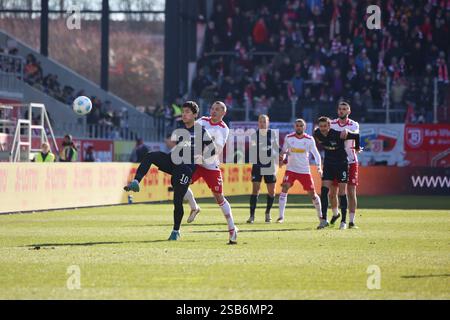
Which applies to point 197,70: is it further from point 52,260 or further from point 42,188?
point 52,260

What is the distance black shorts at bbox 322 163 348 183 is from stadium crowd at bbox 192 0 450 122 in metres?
21.7


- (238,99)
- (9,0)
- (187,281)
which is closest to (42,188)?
(187,281)

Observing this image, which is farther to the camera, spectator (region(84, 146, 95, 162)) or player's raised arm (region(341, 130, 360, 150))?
spectator (region(84, 146, 95, 162))

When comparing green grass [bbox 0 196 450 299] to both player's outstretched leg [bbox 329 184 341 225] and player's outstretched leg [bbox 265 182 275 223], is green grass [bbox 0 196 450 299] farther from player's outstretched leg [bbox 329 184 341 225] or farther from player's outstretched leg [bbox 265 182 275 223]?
player's outstretched leg [bbox 329 184 341 225]

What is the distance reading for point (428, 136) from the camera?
43.3 m

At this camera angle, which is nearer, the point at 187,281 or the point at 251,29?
the point at 187,281

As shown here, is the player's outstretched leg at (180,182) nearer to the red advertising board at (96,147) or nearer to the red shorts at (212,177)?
the red shorts at (212,177)

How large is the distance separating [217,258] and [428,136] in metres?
28.7

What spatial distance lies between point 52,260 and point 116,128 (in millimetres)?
29791

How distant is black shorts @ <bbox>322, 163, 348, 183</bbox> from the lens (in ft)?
75.3

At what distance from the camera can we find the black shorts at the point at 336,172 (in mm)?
22938

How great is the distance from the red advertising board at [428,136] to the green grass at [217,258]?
1750 centimetres

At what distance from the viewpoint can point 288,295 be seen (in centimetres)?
1191

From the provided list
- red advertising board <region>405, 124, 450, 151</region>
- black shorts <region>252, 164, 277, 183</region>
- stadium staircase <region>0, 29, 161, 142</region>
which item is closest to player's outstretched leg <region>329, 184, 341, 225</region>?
black shorts <region>252, 164, 277, 183</region>
